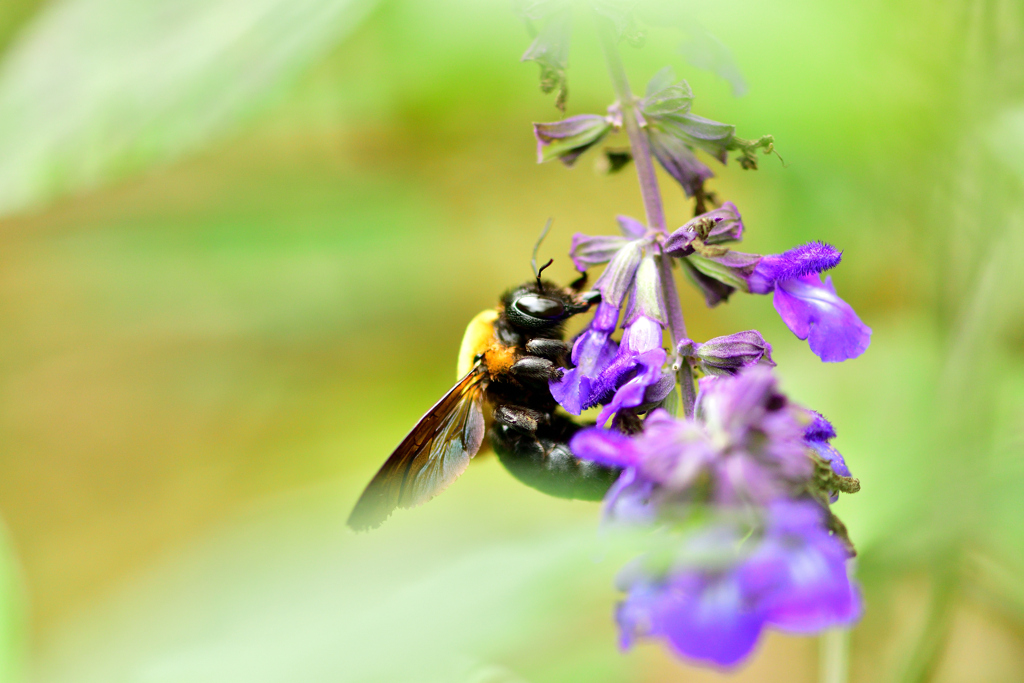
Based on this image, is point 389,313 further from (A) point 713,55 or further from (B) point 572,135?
(A) point 713,55

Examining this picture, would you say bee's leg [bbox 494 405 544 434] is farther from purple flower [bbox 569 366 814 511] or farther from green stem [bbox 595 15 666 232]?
purple flower [bbox 569 366 814 511]

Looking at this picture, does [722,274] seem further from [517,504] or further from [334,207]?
[334,207]

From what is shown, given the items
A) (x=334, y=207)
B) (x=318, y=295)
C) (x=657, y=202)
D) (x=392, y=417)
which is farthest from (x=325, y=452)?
(x=657, y=202)

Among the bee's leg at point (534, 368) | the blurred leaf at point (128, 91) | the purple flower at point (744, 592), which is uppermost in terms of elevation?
the blurred leaf at point (128, 91)

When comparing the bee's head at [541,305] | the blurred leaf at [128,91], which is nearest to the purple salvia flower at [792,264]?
the bee's head at [541,305]

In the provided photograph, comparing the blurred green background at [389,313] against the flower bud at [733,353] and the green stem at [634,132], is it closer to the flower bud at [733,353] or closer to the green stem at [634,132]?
the green stem at [634,132]

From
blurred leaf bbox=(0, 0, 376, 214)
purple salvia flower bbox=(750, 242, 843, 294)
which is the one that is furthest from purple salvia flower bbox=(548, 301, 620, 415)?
blurred leaf bbox=(0, 0, 376, 214)
